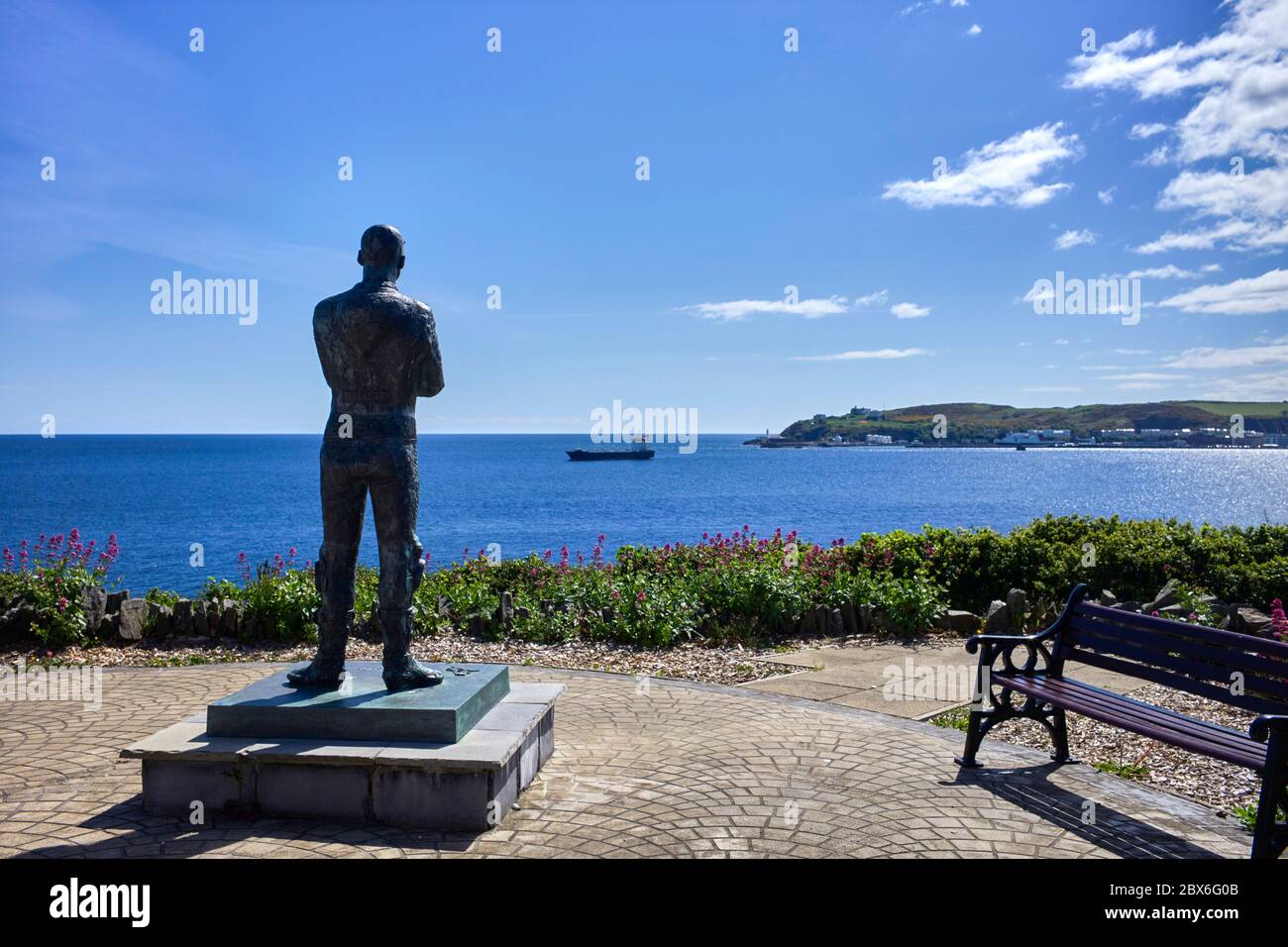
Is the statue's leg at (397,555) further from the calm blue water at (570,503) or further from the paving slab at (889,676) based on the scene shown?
the calm blue water at (570,503)

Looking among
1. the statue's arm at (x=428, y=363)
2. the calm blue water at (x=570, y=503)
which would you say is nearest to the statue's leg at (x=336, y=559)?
the statue's arm at (x=428, y=363)

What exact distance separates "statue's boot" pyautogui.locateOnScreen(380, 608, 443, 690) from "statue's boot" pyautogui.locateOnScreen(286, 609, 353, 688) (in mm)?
263

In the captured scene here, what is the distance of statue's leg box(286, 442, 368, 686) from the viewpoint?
5.59m

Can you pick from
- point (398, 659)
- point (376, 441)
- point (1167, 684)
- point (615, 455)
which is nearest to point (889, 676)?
point (1167, 684)

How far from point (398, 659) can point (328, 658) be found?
0.46 meters

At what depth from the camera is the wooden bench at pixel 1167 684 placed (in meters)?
4.32

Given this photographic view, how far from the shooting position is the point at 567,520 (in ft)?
185

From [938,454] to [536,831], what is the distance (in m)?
179

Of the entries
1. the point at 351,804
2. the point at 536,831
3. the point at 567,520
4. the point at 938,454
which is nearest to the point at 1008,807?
the point at 536,831

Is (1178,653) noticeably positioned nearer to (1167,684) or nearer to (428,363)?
(1167,684)

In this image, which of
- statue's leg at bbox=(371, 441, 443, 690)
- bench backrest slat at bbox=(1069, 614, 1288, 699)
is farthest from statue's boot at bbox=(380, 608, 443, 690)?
Result: bench backrest slat at bbox=(1069, 614, 1288, 699)

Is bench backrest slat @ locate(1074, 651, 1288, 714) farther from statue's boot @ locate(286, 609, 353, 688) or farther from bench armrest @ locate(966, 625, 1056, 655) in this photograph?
statue's boot @ locate(286, 609, 353, 688)
